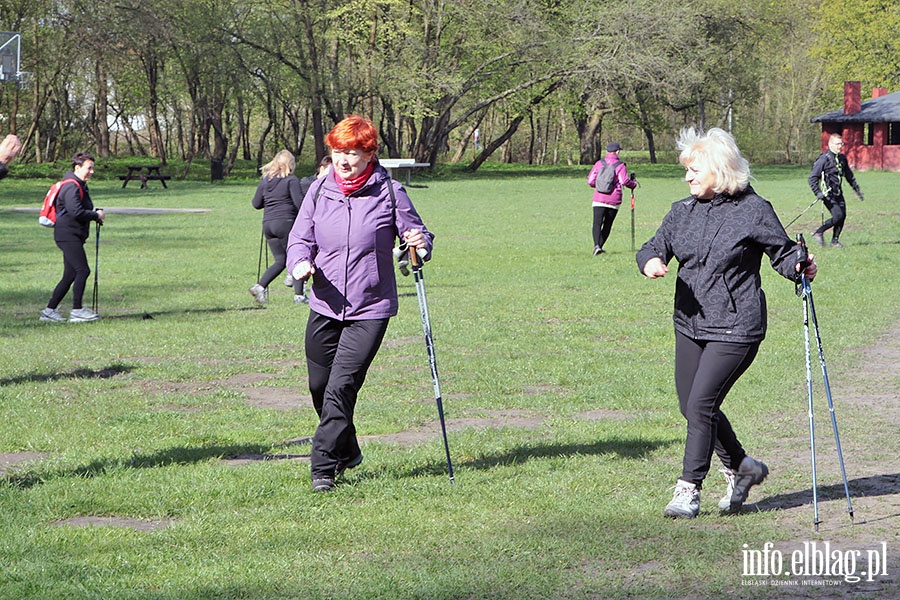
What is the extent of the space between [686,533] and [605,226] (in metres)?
15.5

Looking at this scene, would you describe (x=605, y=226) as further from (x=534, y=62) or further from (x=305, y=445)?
(x=534, y=62)

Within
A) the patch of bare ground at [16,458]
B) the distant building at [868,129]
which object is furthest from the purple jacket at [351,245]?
the distant building at [868,129]

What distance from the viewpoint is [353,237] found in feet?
20.9

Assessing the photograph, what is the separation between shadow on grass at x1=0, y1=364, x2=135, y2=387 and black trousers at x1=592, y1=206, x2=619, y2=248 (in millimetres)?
11229

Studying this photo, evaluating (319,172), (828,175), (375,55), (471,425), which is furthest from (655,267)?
(375,55)

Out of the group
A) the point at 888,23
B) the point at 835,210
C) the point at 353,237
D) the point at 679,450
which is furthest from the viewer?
the point at 888,23

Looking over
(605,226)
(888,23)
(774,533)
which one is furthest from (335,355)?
(888,23)

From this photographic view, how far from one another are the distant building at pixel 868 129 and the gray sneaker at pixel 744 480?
62300 mm

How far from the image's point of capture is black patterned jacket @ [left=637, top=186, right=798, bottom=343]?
5.67 m

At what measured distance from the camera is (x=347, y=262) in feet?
20.9

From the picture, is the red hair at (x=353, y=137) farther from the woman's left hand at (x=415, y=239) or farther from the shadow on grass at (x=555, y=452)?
the shadow on grass at (x=555, y=452)

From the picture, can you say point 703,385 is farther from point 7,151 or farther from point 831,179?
point 831,179

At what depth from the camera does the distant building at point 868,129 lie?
6462cm

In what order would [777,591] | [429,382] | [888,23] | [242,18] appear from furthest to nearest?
[888,23] < [242,18] < [429,382] < [777,591]
